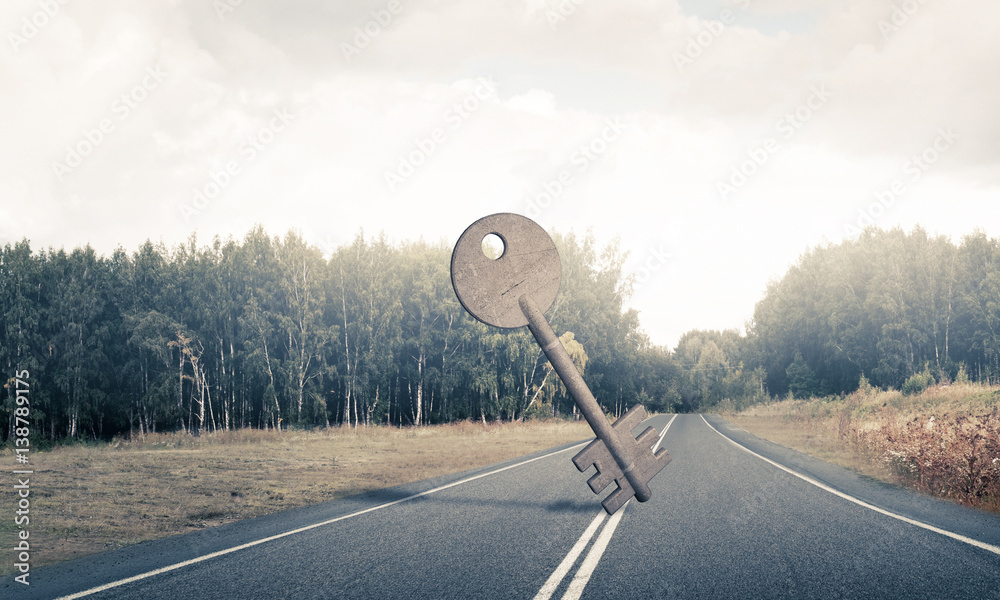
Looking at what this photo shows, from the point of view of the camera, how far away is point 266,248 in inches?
1565

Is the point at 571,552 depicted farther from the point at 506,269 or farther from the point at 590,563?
the point at 506,269

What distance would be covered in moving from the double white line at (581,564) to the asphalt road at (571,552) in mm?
21

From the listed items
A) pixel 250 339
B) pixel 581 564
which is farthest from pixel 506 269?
pixel 250 339

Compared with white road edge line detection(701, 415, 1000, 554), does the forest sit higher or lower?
higher

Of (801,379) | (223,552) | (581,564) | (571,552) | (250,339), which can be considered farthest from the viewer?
(801,379)

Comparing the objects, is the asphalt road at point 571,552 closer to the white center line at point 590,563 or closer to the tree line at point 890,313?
the white center line at point 590,563

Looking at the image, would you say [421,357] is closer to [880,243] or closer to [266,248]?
[266,248]

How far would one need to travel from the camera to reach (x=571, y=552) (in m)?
5.20

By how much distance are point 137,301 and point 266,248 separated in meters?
10.2

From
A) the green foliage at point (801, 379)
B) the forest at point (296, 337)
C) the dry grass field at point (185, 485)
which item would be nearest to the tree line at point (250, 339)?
the forest at point (296, 337)

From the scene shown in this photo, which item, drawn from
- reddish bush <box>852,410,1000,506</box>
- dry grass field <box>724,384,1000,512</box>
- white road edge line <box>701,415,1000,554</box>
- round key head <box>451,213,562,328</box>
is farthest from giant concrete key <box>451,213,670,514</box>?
reddish bush <box>852,410,1000,506</box>

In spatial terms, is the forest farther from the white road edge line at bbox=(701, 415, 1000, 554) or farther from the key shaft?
the key shaft

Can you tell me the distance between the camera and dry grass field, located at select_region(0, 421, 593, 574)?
7.02 meters

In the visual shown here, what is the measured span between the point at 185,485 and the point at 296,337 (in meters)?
28.8
